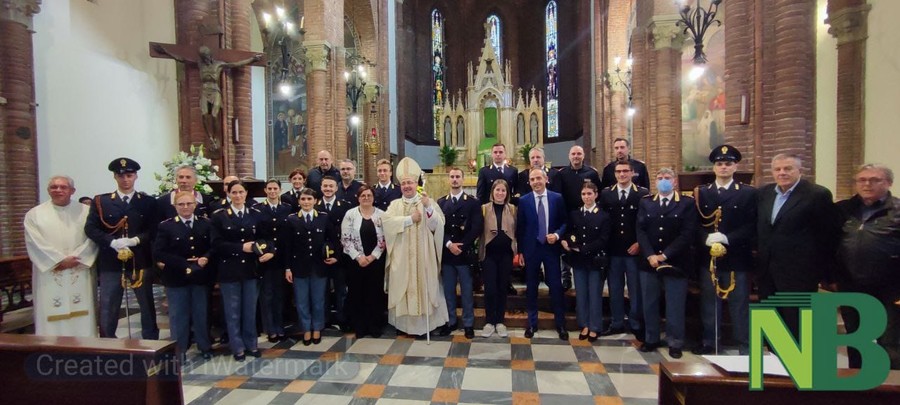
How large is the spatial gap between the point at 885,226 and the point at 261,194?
630 centimetres

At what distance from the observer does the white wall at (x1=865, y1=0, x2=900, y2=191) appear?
18.0 ft

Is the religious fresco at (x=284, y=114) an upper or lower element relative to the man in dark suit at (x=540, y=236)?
upper

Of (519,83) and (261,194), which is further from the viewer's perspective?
(519,83)

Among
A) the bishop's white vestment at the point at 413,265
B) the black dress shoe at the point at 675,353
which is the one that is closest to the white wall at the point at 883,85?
the black dress shoe at the point at 675,353

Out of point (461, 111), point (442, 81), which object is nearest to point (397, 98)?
point (461, 111)

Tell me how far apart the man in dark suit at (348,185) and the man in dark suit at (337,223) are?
23 centimetres

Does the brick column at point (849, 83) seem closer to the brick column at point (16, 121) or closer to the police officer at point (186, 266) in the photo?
the police officer at point (186, 266)

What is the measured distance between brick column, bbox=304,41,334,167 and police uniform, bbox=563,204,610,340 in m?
7.87

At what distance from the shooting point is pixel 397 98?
19.2 m

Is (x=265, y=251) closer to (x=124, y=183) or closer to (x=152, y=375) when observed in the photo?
(x=124, y=183)

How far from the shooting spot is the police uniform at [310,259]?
179 inches

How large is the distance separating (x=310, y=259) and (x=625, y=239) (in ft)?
10.7

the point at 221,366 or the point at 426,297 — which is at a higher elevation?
the point at 426,297

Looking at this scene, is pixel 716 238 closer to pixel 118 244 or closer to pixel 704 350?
pixel 704 350
